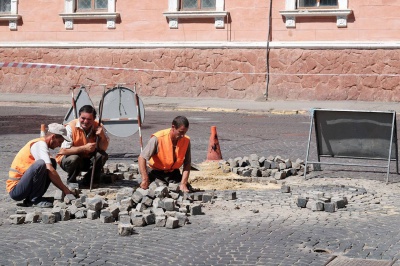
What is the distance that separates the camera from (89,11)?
2795 centimetres

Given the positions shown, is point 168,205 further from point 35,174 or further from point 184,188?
point 35,174

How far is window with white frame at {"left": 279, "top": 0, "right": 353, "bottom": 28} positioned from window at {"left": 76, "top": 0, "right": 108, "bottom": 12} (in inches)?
220

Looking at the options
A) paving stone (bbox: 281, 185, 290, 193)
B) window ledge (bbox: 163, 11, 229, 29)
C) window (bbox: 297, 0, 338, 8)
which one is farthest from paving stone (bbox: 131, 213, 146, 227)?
window ledge (bbox: 163, 11, 229, 29)

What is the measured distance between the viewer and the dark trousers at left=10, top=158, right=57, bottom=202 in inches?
411

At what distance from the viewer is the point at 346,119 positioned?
13039 millimetres

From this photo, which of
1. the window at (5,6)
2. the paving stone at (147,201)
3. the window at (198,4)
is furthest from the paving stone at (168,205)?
the window at (5,6)

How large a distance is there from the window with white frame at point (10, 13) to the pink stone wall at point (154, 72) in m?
0.85

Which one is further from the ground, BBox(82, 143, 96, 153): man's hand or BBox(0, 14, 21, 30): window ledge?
BBox(0, 14, 21, 30): window ledge

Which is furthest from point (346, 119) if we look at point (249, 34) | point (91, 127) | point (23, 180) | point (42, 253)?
point (249, 34)

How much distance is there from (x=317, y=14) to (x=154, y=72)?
4936 millimetres

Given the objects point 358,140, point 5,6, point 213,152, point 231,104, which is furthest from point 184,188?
point 5,6

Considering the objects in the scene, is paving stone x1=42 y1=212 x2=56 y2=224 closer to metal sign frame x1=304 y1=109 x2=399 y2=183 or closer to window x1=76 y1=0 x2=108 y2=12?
metal sign frame x1=304 y1=109 x2=399 y2=183

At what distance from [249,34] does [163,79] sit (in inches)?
110

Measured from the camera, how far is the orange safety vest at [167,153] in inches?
451
